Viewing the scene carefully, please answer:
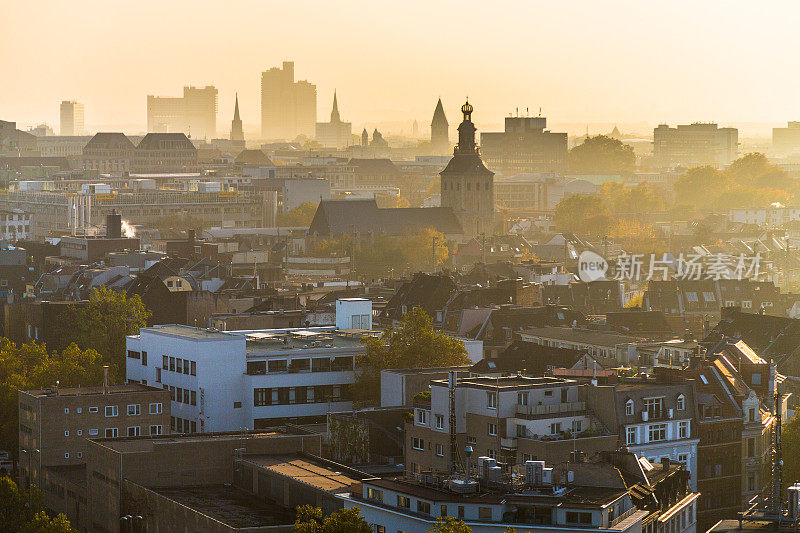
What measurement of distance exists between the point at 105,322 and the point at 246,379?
18664 mm

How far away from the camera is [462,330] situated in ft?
254

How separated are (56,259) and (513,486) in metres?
71.4

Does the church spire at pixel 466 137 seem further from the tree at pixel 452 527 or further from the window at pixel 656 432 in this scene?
the tree at pixel 452 527

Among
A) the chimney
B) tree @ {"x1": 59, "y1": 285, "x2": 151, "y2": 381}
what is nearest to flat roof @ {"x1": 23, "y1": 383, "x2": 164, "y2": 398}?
tree @ {"x1": 59, "y1": 285, "x2": 151, "y2": 381}

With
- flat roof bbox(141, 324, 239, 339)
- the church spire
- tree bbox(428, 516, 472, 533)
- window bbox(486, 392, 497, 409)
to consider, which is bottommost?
tree bbox(428, 516, 472, 533)

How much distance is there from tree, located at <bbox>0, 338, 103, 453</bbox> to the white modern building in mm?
4145

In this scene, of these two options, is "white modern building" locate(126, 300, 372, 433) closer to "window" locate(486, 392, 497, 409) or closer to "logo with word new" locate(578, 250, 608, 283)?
"window" locate(486, 392, 497, 409)

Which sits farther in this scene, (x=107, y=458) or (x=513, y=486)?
(x=107, y=458)

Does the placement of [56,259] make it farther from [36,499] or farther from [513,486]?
[513,486]

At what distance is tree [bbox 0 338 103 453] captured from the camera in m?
63.1

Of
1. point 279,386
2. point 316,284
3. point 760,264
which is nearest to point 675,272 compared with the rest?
point 760,264

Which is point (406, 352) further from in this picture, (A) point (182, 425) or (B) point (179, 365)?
(A) point (182, 425)

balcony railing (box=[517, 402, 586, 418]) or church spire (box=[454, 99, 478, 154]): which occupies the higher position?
church spire (box=[454, 99, 478, 154])

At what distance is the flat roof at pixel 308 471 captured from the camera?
1700 inches
